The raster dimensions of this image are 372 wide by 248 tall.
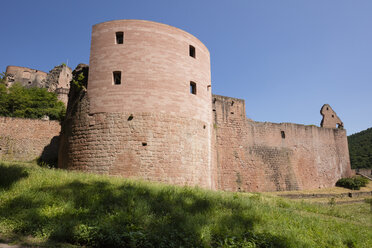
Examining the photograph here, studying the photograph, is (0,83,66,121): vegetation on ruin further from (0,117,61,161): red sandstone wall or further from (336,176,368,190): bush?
(336,176,368,190): bush

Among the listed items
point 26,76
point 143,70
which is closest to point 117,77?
point 143,70

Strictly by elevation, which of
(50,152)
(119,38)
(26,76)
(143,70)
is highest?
(26,76)

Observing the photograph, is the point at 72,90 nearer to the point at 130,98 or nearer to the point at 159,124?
the point at 130,98

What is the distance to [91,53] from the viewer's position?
472 inches

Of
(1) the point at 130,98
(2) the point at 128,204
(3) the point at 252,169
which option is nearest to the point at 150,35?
(1) the point at 130,98

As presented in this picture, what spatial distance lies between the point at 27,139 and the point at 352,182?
25923mm

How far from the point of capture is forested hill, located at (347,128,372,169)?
4903cm

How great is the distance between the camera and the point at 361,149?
53.7 meters

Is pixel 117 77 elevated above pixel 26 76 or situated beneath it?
situated beneath

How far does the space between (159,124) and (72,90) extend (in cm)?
493

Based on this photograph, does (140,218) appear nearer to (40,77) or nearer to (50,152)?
(50,152)

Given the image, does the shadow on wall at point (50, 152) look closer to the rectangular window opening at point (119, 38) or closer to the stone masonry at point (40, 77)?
the rectangular window opening at point (119, 38)

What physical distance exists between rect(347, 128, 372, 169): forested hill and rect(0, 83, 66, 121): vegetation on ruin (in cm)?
4995

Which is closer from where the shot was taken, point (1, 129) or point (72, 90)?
point (72, 90)
